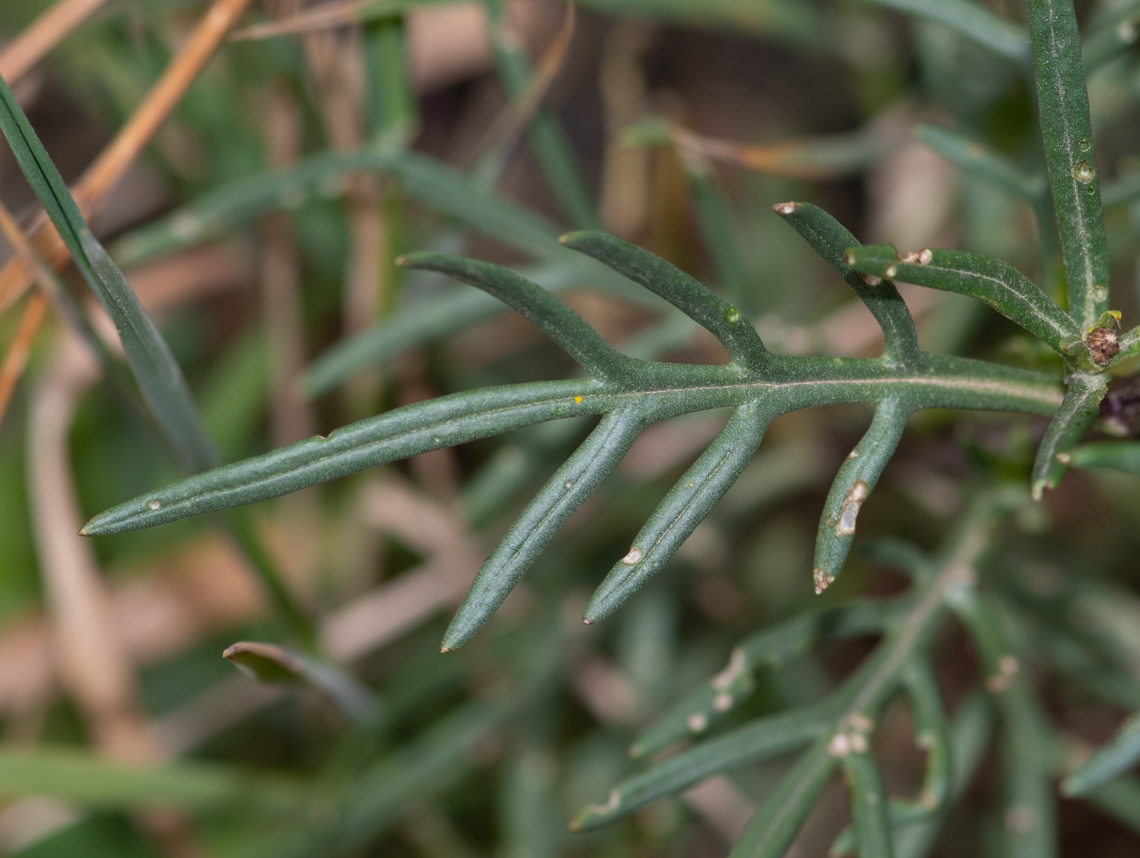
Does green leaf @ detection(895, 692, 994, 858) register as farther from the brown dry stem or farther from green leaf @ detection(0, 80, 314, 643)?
the brown dry stem

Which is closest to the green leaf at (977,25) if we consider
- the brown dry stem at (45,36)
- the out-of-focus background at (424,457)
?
the out-of-focus background at (424,457)

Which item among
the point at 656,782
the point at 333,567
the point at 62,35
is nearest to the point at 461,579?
the point at 333,567

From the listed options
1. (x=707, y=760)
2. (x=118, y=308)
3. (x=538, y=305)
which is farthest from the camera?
(x=707, y=760)

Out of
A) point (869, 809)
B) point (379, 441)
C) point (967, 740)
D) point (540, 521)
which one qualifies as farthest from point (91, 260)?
point (967, 740)

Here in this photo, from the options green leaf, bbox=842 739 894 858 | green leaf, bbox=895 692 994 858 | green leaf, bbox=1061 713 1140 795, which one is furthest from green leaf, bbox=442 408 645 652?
green leaf, bbox=895 692 994 858

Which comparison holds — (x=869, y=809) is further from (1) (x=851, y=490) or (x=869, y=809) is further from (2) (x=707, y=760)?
(1) (x=851, y=490)
